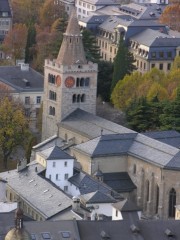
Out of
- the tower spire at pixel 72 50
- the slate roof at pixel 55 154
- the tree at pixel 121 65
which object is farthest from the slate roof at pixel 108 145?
the tree at pixel 121 65

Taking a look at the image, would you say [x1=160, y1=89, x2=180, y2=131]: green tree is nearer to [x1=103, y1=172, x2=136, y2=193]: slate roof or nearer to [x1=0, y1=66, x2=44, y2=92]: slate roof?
[x1=103, y1=172, x2=136, y2=193]: slate roof

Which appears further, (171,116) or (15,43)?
(15,43)

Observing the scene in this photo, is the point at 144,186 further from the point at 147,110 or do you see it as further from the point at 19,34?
the point at 19,34

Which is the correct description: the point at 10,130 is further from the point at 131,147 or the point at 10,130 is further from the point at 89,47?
the point at 89,47

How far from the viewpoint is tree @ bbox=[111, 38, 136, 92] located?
153 m

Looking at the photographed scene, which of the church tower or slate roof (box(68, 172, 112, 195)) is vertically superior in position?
the church tower

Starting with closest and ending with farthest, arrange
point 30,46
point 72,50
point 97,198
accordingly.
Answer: point 97,198 < point 72,50 < point 30,46

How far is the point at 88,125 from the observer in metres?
122

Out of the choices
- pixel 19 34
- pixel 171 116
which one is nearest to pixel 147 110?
pixel 171 116

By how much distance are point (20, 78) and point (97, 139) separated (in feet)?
111

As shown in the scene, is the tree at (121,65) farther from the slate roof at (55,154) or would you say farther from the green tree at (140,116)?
the slate roof at (55,154)

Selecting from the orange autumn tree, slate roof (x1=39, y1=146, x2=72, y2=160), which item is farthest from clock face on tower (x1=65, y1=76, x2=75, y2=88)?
the orange autumn tree

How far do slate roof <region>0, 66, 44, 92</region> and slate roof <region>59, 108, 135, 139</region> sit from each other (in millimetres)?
20977

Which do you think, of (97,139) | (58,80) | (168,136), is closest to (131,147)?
(97,139)
